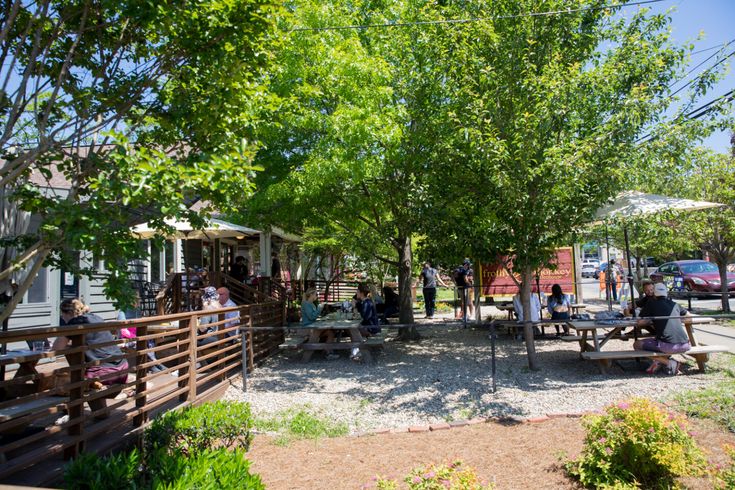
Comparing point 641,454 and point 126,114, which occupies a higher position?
point 126,114

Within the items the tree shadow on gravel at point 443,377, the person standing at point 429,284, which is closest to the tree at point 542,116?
the tree shadow on gravel at point 443,377

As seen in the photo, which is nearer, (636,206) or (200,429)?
(200,429)

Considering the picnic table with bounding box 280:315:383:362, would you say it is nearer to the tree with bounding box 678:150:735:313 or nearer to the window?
the window

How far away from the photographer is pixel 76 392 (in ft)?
13.9

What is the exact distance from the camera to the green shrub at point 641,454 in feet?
13.2

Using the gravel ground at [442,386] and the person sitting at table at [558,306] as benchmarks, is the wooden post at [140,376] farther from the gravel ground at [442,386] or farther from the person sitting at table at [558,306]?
the person sitting at table at [558,306]

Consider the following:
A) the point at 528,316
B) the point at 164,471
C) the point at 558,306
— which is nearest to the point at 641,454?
the point at 164,471

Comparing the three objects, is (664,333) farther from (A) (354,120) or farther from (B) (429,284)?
(B) (429,284)

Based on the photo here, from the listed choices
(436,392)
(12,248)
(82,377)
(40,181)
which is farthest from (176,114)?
(40,181)

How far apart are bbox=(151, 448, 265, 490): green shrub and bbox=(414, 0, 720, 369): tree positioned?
5255 mm

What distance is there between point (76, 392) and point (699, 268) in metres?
22.7

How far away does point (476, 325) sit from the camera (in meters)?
13.1

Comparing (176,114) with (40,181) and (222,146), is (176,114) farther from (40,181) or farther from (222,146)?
(40,181)

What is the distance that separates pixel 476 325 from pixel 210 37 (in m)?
10.4
